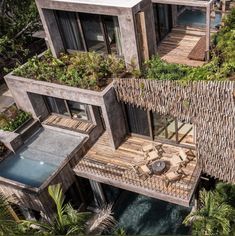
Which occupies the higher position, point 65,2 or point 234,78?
point 65,2

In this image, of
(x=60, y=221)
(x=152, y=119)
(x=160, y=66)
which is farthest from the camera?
(x=152, y=119)

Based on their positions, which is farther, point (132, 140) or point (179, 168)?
point (132, 140)

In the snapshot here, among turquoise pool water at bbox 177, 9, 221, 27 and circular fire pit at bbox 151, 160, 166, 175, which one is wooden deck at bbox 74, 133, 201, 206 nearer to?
circular fire pit at bbox 151, 160, 166, 175

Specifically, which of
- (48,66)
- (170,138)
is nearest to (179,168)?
(170,138)

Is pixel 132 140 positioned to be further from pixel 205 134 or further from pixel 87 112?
pixel 205 134

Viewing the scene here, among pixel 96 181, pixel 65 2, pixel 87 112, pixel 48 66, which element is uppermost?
pixel 65 2

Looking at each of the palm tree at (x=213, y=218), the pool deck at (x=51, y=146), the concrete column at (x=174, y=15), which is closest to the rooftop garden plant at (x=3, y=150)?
the pool deck at (x=51, y=146)

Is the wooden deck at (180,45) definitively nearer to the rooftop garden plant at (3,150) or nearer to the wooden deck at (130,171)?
the wooden deck at (130,171)
